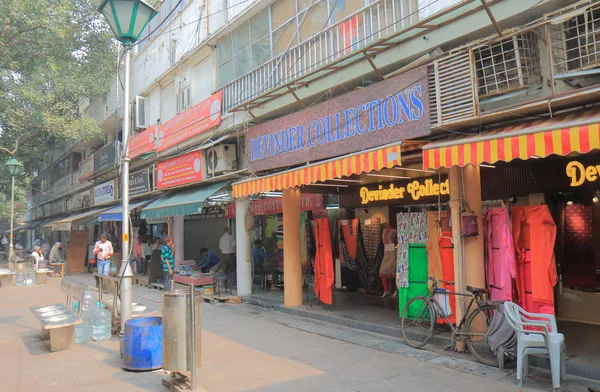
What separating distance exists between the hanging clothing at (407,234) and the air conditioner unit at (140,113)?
14.6 metres

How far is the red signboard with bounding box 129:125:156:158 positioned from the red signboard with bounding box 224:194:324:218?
4.87 m

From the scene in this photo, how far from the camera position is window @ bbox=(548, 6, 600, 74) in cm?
552

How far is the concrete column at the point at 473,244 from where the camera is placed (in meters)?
6.88

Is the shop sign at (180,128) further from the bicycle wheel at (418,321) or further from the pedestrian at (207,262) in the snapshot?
the bicycle wheel at (418,321)

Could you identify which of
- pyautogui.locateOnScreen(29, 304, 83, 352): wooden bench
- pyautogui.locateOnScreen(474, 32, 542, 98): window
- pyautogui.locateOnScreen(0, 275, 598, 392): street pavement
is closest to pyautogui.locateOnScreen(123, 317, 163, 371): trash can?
pyautogui.locateOnScreen(0, 275, 598, 392): street pavement

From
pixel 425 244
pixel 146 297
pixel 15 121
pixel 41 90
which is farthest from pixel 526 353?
pixel 41 90

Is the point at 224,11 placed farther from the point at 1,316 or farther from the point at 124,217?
the point at 1,316

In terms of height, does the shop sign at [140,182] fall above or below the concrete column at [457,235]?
above

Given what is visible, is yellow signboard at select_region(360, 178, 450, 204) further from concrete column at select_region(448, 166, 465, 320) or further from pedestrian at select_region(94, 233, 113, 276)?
pedestrian at select_region(94, 233, 113, 276)

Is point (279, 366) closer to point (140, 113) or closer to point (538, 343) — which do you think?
point (538, 343)

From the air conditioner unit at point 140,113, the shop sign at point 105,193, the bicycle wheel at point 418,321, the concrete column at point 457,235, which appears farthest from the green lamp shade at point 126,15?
the shop sign at point 105,193

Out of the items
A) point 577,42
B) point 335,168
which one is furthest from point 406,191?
point 577,42

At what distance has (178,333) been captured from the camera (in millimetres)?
5055

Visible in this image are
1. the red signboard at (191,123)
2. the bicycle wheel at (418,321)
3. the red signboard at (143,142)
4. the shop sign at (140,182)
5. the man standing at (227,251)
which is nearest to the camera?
the bicycle wheel at (418,321)
